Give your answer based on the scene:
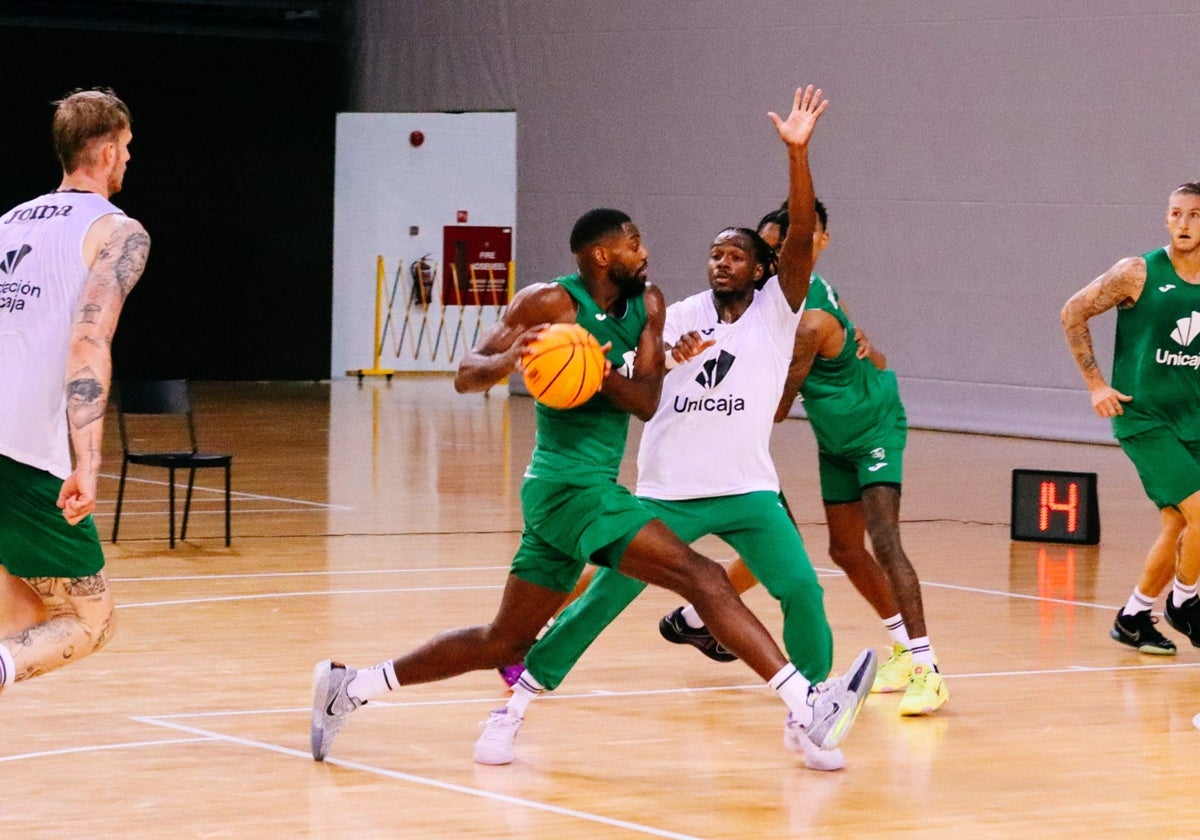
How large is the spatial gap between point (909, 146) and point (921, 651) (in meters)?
12.2

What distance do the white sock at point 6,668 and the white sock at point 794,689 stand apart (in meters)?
2.04

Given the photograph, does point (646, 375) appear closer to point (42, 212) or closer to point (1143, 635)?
point (42, 212)

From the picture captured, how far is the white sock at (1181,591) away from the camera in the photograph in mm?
8289

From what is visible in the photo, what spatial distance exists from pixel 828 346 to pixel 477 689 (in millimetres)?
1719

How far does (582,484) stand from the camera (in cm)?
574

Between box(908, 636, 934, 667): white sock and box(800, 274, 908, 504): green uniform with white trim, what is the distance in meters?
0.57

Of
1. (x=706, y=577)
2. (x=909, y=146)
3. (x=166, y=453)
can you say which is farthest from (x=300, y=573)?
(x=909, y=146)

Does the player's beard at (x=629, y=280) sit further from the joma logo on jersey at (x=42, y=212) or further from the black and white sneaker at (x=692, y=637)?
the black and white sneaker at (x=692, y=637)

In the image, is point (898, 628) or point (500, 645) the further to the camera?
point (898, 628)

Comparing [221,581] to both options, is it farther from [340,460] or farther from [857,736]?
[340,460]

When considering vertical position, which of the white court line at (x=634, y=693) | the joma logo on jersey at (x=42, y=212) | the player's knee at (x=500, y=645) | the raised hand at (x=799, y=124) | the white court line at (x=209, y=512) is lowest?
the white court line at (x=209, y=512)

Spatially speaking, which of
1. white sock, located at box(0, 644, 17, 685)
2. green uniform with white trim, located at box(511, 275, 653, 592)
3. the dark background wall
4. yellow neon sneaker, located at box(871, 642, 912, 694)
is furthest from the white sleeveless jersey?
the dark background wall

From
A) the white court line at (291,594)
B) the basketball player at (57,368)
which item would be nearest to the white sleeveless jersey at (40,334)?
the basketball player at (57,368)

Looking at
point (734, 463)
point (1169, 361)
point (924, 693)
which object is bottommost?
point (924, 693)
